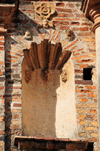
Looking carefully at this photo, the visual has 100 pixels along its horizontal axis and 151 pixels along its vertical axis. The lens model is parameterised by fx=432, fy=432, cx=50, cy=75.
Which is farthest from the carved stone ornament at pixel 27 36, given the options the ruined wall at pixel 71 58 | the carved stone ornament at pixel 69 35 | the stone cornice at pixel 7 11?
the carved stone ornament at pixel 69 35

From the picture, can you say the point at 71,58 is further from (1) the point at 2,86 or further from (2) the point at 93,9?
(1) the point at 2,86

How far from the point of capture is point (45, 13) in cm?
827

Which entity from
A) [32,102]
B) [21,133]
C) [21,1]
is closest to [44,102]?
[32,102]

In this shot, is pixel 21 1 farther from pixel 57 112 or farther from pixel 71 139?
pixel 71 139

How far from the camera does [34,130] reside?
25.9 ft

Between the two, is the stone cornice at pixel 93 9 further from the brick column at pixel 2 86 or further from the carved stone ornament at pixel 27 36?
the brick column at pixel 2 86

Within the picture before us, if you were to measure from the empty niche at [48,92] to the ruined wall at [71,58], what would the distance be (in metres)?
0.17

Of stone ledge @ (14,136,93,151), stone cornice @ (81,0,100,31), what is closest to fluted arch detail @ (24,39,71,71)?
stone cornice @ (81,0,100,31)

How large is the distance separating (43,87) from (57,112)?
57 cm

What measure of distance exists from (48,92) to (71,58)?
0.81 meters

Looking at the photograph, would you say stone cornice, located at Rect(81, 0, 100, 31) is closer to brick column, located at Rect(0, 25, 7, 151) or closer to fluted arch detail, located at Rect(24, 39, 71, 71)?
fluted arch detail, located at Rect(24, 39, 71, 71)

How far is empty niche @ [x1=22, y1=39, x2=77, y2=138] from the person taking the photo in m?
7.91

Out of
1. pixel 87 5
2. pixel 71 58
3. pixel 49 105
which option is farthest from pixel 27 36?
pixel 49 105

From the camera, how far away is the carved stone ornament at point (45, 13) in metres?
8.18
